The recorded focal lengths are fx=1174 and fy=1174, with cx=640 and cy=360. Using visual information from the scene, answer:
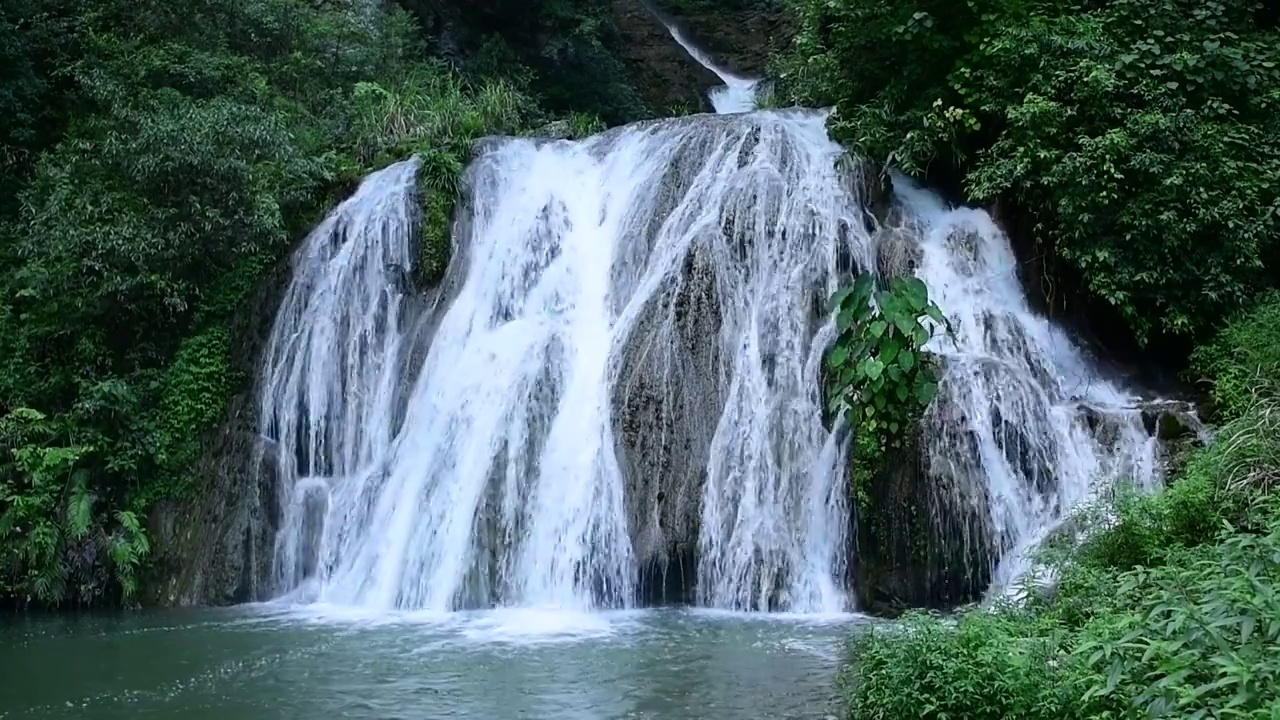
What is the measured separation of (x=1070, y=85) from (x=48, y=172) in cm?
1216

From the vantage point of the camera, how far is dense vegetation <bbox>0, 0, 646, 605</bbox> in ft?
40.5

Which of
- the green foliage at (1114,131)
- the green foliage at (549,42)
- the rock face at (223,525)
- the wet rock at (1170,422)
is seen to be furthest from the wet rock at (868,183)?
the green foliage at (549,42)

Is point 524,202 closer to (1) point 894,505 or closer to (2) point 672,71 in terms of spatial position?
(1) point 894,505

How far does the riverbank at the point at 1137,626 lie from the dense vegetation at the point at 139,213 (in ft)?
28.3

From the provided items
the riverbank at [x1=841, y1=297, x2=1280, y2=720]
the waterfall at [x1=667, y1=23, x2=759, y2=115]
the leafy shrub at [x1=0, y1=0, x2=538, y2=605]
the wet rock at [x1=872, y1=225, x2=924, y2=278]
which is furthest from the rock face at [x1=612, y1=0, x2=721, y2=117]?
the riverbank at [x1=841, y1=297, x2=1280, y2=720]

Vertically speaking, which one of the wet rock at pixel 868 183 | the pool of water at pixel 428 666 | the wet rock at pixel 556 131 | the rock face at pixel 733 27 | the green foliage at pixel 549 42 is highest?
the rock face at pixel 733 27

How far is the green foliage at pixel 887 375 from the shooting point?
10508mm

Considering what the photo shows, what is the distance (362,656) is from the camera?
29.4 ft

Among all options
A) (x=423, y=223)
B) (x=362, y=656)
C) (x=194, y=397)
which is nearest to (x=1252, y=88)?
(x=423, y=223)

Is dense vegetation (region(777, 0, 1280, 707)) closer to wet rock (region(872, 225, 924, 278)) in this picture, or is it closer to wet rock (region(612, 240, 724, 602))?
wet rock (region(872, 225, 924, 278))

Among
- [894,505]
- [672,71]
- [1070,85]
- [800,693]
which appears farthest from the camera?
[672,71]

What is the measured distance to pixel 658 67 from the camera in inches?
987

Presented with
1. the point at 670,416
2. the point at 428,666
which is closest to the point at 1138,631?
the point at 428,666

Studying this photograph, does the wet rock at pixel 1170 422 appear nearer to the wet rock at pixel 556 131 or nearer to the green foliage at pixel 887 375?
the green foliage at pixel 887 375
